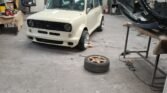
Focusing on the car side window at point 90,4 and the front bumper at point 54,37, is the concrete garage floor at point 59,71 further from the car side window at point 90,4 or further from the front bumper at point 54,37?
the car side window at point 90,4

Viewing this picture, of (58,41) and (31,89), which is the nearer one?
(31,89)

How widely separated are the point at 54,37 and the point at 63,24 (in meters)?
0.37

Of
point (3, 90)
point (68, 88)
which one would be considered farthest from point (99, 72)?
point (3, 90)

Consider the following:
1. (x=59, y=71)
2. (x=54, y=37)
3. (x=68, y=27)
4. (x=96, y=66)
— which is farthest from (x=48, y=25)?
(x=96, y=66)

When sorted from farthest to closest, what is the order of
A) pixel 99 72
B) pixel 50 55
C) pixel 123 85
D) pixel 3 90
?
pixel 50 55 → pixel 99 72 → pixel 123 85 → pixel 3 90

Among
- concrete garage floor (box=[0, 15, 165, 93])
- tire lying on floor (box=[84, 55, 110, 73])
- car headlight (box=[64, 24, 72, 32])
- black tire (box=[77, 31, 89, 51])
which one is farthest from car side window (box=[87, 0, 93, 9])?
tire lying on floor (box=[84, 55, 110, 73])

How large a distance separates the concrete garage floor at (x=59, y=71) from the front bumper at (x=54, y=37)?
0.75 feet

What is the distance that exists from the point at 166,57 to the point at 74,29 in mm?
2384

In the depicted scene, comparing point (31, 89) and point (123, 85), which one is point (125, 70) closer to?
point (123, 85)

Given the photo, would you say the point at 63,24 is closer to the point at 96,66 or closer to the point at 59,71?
the point at 59,71

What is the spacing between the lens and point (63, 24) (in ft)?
14.9

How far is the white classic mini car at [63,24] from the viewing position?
15.0 feet

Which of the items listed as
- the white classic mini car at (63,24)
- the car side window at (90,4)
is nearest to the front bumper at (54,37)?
the white classic mini car at (63,24)

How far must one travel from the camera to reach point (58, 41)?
4684 millimetres
